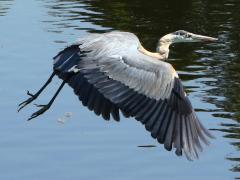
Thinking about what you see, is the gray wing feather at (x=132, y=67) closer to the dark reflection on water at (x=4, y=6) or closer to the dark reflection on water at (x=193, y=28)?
the dark reflection on water at (x=193, y=28)

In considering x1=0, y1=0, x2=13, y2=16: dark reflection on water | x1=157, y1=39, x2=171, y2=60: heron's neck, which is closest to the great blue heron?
x1=157, y1=39, x2=171, y2=60: heron's neck

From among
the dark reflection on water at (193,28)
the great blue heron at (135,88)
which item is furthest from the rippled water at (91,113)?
the great blue heron at (135,88)

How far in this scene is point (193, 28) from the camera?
18094 mm

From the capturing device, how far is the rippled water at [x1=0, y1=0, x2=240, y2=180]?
10.7m

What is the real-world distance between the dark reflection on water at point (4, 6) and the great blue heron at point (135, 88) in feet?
34.3

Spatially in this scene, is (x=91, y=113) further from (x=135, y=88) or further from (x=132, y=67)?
(x=135, y=88)

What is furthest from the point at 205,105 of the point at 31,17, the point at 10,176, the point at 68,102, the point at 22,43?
the point at 31,17

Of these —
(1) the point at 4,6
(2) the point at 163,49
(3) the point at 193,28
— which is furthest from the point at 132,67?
(1) the point at 4,6

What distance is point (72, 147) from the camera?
11297 mm

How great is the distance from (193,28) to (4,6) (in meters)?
4.73

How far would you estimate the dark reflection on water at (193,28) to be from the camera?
13.6 meters

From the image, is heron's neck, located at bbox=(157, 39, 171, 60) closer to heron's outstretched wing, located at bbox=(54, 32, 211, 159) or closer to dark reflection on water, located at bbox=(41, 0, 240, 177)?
dark reflection on water, located at bbox=(41, 0, 240, 177)

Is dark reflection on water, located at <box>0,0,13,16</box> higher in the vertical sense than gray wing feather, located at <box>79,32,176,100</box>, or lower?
lower

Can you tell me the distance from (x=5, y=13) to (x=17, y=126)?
8.00m
